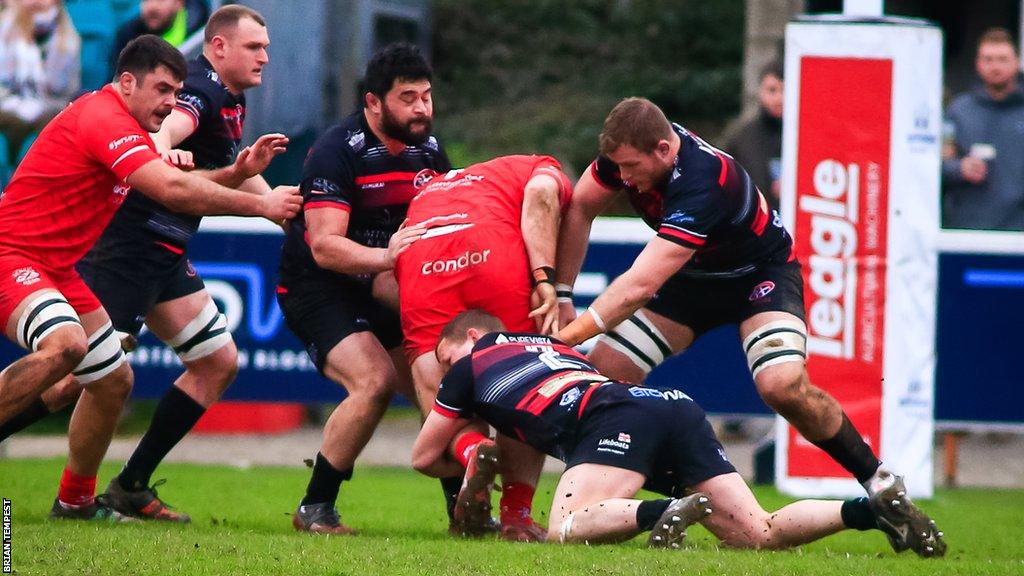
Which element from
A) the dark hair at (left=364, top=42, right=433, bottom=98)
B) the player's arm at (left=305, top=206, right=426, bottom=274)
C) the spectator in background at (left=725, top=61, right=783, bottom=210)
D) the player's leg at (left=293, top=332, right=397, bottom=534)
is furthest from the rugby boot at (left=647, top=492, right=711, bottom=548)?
the spectator in background at (left=725, top=61, right=783, bottom=210)

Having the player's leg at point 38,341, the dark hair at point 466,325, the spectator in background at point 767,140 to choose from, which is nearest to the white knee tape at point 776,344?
the dark hair at point 466,325

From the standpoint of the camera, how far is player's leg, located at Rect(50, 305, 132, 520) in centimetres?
745

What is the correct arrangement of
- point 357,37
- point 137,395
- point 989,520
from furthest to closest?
1. point 357,37
2. point 137,395
3. point 989,520

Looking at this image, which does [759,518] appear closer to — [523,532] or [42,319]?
[523,532]

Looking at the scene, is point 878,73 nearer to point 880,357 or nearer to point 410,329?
point 880,357

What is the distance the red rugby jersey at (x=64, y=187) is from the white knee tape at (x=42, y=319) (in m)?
0.26

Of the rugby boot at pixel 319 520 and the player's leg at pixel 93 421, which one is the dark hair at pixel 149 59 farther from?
the rugby boot at pixel 319 520

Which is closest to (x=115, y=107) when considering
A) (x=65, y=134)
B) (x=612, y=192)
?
(x=65, y=134)

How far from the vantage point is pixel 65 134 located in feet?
23.8

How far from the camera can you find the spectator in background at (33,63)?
41.7 ft

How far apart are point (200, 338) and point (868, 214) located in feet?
12.6

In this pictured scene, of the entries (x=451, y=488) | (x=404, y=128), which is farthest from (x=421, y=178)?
(x=451, y=488)

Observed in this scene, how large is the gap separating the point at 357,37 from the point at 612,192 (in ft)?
22.9

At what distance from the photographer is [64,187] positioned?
23.9 feet
